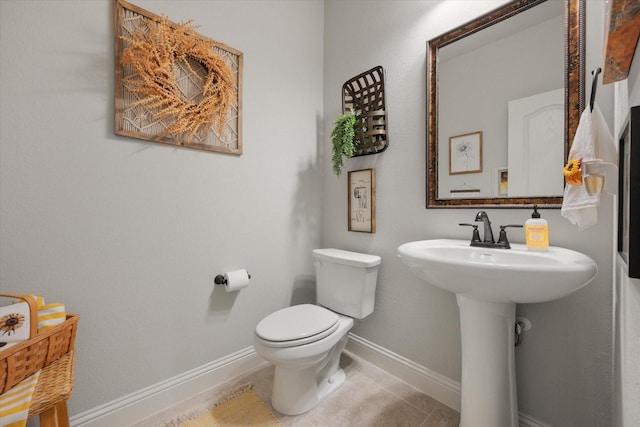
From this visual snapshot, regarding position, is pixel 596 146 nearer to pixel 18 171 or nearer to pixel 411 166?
pixel 411 166

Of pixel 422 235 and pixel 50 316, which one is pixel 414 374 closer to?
pixel 422 235

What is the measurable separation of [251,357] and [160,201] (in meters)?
1.08

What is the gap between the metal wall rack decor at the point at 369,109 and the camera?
1.60m

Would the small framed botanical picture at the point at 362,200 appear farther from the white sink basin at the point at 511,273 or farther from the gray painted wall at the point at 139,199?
the white sink basin at the point at 511,273

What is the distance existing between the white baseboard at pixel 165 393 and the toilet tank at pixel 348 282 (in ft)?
2.00

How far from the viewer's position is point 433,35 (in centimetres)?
142

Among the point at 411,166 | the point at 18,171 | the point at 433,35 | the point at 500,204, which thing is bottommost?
the point at 500,204

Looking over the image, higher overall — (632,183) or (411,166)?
(411,166)

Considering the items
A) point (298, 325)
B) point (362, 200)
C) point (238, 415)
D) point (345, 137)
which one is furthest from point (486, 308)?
point (238, 415)

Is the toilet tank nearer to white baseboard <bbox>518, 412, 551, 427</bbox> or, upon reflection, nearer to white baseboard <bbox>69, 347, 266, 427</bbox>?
white baseboard <bbox>69, 347, 266, 427</bbox>

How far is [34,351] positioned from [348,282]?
1.30 metres

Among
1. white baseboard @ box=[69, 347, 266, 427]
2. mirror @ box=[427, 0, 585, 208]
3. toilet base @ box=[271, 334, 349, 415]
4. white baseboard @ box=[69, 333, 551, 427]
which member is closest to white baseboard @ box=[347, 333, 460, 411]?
white baseboard @ box=[69, 333, 551, 427]

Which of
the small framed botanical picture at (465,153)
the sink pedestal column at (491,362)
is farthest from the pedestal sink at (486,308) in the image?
the small framed botanical picture at (465,153)

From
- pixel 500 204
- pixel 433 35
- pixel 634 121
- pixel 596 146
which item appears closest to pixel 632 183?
pixel 634 121
